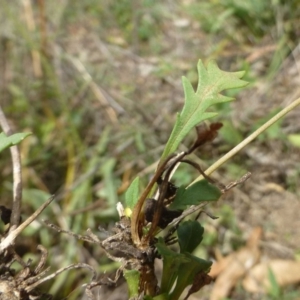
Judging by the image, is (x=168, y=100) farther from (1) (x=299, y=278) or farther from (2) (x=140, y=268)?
(2) (x=140, y=268)

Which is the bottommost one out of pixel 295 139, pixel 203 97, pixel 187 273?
pixel 295 139

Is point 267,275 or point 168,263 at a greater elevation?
point 168,263

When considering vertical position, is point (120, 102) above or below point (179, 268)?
below

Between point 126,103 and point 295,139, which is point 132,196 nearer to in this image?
point 295,139

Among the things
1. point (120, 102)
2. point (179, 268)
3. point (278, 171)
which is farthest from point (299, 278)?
point (179, 268)

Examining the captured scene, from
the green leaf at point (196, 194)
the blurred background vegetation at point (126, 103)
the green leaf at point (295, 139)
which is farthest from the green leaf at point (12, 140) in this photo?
the green leaf at point (295, 139)

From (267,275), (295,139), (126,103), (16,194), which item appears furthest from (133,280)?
(126,103)

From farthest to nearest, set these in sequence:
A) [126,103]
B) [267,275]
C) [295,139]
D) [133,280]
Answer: [126,103], [295,139], [267,275], [133,280]
